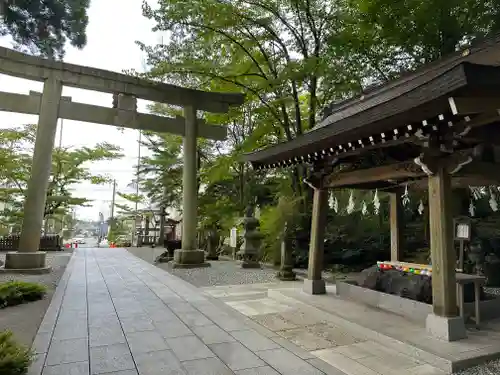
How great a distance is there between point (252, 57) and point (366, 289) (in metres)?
8.35

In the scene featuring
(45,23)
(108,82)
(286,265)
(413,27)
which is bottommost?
(286,265)

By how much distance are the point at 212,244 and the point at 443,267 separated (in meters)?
10.7

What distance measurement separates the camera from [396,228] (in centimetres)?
639

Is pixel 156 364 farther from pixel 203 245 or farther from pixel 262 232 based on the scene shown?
pixel 203 245

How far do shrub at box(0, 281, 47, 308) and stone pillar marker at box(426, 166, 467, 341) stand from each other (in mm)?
5883

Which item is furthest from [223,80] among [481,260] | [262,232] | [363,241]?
[481,260]

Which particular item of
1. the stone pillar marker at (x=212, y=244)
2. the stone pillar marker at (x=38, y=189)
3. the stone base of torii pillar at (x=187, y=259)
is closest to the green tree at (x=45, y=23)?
the stone pillar marker at (x=38, y=189)

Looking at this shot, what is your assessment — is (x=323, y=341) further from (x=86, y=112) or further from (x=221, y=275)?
(x=86, y=112)

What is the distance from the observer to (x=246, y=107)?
13.0 meters

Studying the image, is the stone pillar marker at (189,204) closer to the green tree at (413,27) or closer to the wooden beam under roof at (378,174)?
the green tree at (413,27)

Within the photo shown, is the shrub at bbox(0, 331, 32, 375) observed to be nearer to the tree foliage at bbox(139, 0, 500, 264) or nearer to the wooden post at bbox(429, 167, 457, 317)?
the wooden post at bbox(429, 167, 457, 317)

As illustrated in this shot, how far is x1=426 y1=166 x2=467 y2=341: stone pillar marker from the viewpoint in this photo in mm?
3477

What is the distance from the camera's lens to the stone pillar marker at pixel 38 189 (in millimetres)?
7668

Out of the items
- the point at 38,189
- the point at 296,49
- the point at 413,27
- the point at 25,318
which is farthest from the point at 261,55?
the point at 25,318
